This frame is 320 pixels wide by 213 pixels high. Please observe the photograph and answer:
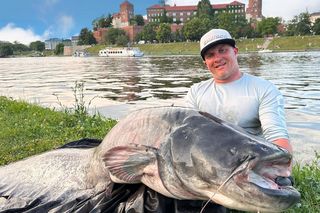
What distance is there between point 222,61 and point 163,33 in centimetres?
12181

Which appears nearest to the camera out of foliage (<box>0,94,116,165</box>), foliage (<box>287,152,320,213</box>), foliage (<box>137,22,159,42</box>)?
foliage (<box>287,152,320,213</box>)

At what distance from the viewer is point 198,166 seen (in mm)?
2828

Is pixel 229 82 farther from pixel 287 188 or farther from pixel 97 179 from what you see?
pixel 287 188

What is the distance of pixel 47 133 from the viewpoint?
8.22 meters

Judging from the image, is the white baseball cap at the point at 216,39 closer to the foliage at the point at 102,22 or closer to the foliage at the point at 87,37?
the foliage at the point at 87,37

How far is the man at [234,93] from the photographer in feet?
13.6

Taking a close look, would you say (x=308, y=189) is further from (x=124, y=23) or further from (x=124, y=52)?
(x=124, y=23)

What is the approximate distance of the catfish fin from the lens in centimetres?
309

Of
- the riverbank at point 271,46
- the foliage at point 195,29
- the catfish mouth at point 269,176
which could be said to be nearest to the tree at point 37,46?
the foliage at point 195,29

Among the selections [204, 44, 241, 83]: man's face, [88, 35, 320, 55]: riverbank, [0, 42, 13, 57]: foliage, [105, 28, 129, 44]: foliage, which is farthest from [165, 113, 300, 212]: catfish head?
Result: [0, 42, 13, 57]: foliage

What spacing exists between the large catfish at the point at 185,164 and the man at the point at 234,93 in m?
1.09

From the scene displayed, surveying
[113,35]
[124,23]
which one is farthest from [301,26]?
[124,23]

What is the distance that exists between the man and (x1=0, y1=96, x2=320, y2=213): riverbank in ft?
3.01

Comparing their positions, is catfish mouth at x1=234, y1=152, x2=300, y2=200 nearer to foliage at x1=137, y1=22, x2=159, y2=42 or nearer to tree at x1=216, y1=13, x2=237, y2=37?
tree at x1=216, y1=13, x2=237, y2=37
